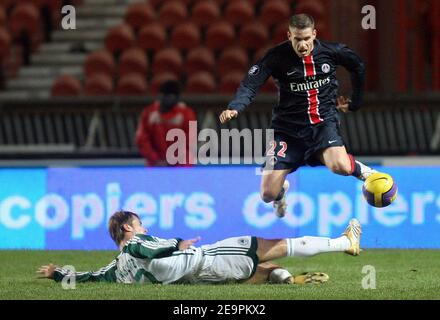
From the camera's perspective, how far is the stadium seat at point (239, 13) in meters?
18.5

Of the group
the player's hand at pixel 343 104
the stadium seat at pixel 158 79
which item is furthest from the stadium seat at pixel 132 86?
the player's hand at pixel 343 104

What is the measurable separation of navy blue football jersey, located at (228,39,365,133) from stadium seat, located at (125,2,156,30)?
8372mm

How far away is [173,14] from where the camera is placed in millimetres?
18875

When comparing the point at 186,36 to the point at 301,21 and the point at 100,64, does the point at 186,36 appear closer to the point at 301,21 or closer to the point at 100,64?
the point at 100,64

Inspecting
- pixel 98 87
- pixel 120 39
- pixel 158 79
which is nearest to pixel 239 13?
pixel 158 79

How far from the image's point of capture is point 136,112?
1698 centimetres

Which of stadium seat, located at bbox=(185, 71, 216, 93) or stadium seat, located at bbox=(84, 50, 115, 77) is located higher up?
stadium seat, located at bbox=(84, 50, 115, 77)

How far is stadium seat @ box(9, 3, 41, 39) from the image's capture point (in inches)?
760

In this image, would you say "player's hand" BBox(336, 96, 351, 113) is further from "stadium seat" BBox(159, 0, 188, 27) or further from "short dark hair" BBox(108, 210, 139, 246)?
"stadium seat" BBox(159, 0, 188, 27)

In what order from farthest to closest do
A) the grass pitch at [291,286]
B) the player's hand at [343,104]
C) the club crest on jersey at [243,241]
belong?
the player's hand at [343,104] < the club crest on jersey at [243,241] < the grass pitch at [291,286]

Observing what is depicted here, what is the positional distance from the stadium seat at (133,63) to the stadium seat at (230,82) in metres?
1.28

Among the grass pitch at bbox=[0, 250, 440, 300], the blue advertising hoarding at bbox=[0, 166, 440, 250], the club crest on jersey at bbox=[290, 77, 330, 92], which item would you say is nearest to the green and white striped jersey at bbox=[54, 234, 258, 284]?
the grass pitch at bbox=[0, 250, 440, 300]

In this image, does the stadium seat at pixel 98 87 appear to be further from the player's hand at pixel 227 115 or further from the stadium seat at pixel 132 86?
the player's hand at pixel 227 115
